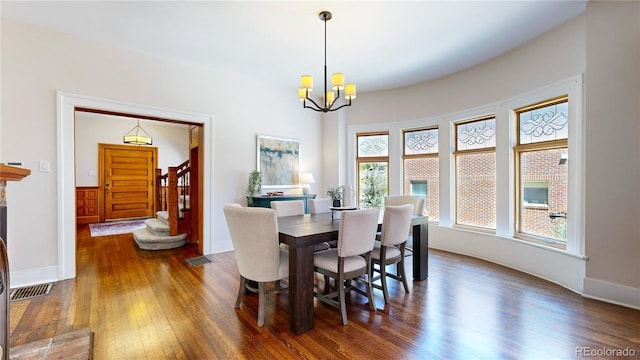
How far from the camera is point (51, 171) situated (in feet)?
10.5

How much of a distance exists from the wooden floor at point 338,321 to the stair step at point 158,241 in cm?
117

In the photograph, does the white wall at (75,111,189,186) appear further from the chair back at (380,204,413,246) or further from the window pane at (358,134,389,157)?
the chair back at (380,204,413,246)

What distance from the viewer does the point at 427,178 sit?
490 centimetres

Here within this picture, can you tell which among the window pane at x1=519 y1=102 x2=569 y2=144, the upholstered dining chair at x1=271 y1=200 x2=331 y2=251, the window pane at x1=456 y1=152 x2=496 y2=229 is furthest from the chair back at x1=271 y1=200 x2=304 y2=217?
the window pane at x1=519 y1=102 x2=569 y2=144

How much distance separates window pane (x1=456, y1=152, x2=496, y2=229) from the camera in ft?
13.5

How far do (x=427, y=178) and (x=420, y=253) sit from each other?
2015 mm

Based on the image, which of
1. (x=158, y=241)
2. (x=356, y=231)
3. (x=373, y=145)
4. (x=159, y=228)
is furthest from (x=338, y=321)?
(x=159, y=228)

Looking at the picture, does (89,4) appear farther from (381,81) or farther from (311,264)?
(381,81)

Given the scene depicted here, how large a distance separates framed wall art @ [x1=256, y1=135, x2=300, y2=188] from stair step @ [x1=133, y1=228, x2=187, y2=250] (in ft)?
5.63

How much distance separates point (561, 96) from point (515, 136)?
0.73 meters

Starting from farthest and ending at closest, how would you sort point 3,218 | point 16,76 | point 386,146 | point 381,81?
point 386,146 < point 381,81 < point 16,76 < point 3,218

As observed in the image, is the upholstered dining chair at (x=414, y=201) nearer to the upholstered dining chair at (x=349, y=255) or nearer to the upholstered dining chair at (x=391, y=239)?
the upholstered dining chair at (x=391, y=239)

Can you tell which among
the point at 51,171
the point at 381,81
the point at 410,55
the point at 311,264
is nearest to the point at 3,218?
the point at 311,264

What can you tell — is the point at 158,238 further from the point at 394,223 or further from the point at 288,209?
the point at 394,223
